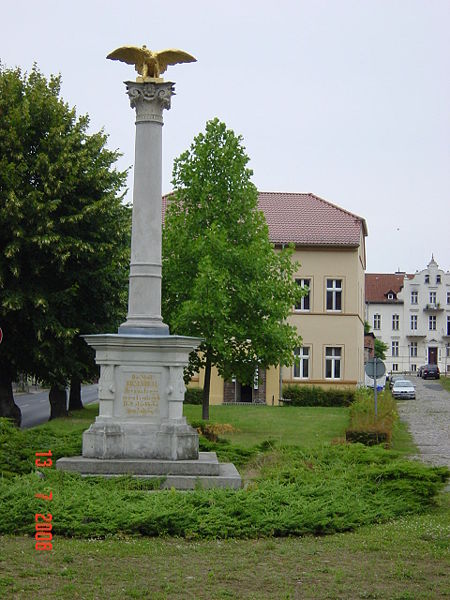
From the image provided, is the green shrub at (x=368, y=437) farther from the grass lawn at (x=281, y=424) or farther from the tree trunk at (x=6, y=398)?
the tree trunk at (x=6, y=398)

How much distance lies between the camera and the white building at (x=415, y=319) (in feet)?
395

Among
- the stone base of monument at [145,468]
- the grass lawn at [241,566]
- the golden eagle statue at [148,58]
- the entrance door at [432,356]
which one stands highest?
the golden eagle statue at [148,58]

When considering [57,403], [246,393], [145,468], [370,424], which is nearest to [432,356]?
[246,393]

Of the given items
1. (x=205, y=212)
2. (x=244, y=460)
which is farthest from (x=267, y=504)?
(x=205, y=212)

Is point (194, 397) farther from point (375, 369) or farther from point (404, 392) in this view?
point (375, 369)

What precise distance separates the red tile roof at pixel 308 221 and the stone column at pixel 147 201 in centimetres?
3516

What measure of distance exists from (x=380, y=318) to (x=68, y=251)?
96.5m

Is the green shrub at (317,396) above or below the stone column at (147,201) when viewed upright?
below

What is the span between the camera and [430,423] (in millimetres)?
36594

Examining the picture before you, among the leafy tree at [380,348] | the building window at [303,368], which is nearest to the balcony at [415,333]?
the leafy tree at [380,348]

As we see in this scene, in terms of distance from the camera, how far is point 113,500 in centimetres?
1187

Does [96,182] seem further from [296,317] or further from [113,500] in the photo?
[296,317]

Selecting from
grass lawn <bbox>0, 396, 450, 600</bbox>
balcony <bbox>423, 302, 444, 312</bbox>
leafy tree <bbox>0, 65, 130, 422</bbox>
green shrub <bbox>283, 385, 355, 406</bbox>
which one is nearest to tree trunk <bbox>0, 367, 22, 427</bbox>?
leafy tree <bbox>0, 65, 130, 422</bbox>

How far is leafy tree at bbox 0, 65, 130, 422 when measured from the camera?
2820 cm
